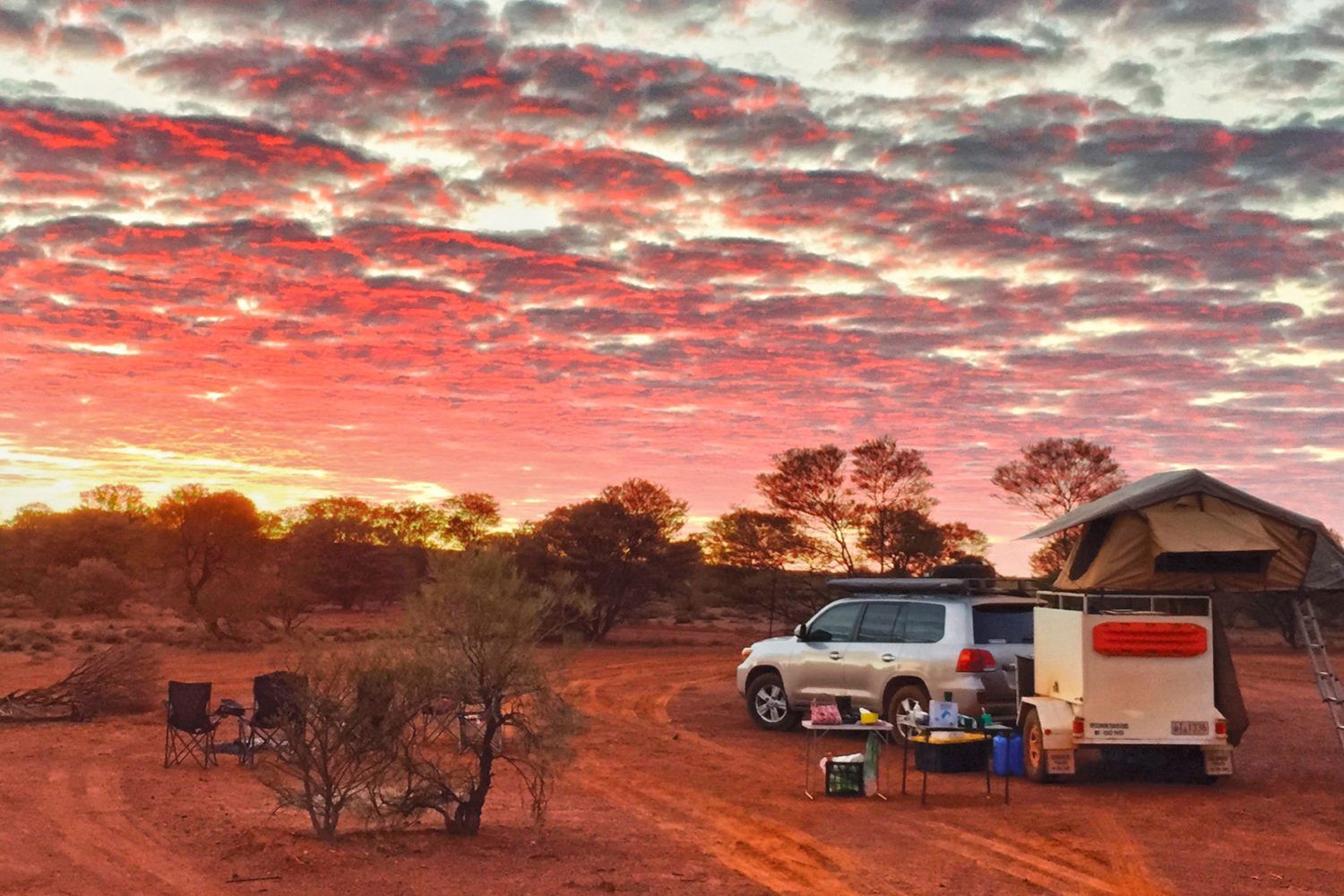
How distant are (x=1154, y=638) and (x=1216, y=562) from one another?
1228 millimetres

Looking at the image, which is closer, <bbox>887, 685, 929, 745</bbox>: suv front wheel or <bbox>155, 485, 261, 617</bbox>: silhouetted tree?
<bbox>887, 685, 929, 745</bbox>: suv front wheel

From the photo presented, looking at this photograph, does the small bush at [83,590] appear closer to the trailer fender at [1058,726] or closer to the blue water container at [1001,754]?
the blue water container at [1001,754]

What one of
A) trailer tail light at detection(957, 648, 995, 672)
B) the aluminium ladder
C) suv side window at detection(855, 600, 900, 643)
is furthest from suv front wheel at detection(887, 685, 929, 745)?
A: the aluminium ladder

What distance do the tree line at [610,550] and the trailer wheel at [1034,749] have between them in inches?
827

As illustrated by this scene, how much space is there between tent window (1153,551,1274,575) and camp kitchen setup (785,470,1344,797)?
13 millimetres

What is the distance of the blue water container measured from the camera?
1285 cm

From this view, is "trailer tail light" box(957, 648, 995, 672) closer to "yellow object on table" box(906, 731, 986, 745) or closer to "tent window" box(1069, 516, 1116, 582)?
"tent window" box(1069, 516, 1116, 582)

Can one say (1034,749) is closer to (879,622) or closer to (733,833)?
(879,622)

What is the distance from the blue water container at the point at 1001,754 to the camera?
1285 cm

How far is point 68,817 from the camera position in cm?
1044

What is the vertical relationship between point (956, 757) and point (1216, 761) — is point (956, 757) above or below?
below

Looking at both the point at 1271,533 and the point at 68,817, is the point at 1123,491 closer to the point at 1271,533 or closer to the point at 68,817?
the point at 1271,533

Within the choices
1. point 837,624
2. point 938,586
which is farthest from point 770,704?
point 938,586

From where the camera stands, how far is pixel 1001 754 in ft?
42.5
